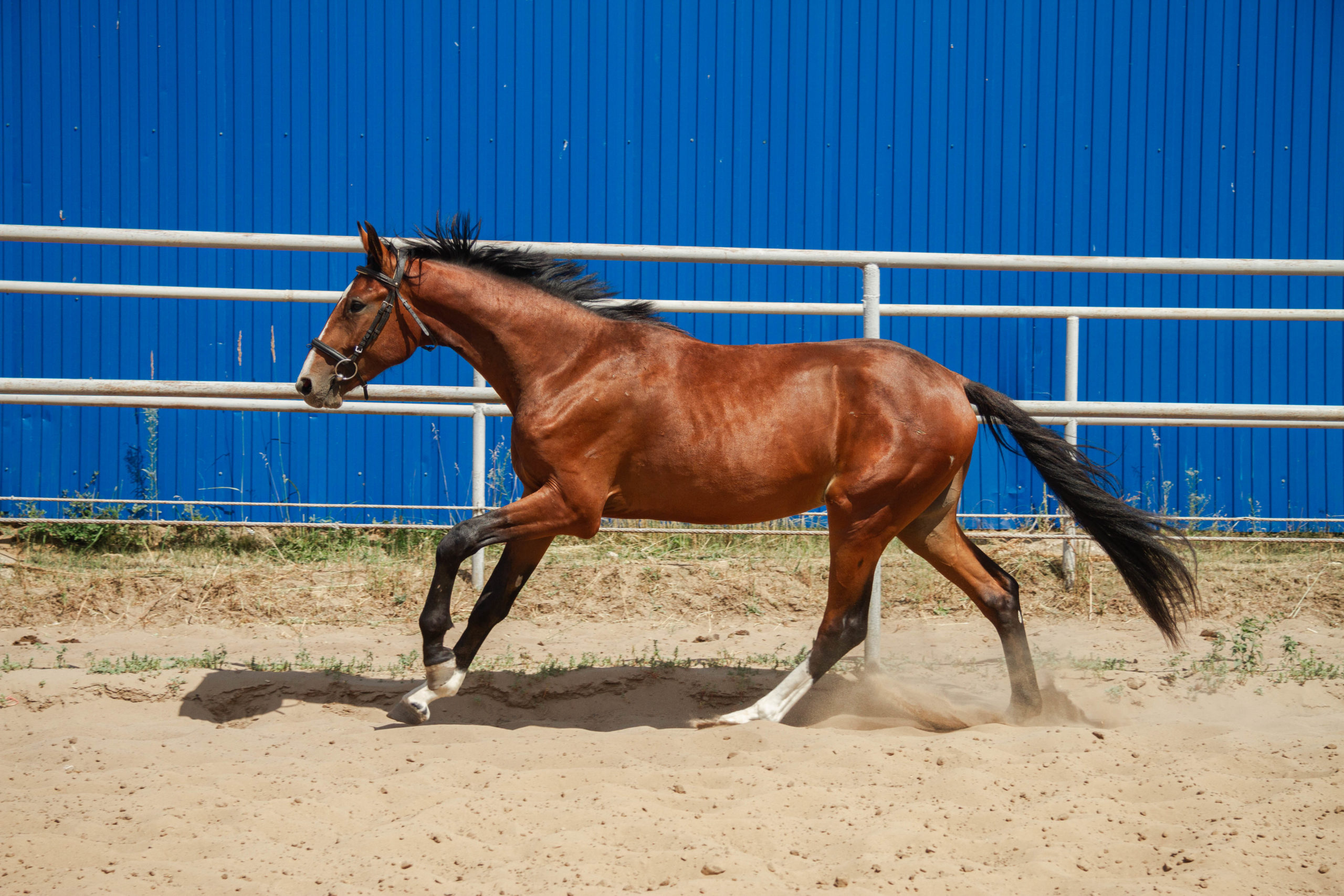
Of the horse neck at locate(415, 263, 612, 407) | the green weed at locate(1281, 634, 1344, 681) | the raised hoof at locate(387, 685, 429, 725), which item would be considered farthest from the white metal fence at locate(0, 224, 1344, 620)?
the raised hoof at locate(387, 685, 429, 725)

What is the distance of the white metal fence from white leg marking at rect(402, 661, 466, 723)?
1.11 metres

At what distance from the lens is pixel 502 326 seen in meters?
3.41

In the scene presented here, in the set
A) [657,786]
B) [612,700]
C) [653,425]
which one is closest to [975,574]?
[653,425]

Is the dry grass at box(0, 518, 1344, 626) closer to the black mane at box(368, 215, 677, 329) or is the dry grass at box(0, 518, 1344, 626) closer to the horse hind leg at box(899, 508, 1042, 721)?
the horse hind leg at box(899, 508, 1042, 721)

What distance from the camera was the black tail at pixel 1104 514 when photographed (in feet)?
11.8

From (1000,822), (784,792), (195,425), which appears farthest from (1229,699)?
(195,425)

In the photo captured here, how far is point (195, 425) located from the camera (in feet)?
22.2

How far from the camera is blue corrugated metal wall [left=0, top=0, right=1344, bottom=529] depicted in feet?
22.1

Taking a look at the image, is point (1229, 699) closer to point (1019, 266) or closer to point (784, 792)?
point (1019, 266)

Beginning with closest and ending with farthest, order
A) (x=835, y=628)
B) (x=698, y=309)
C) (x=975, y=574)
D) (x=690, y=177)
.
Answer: (x=835, y=628)
(x=975, y=574)
(x=698, y=309)
(x=690, y=177)

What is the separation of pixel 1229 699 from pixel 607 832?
2.68 m

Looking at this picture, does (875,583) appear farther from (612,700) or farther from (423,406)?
(423,406)

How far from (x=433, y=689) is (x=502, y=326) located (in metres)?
1.29

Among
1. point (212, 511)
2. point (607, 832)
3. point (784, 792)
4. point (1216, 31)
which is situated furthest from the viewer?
point (1216, 31)
